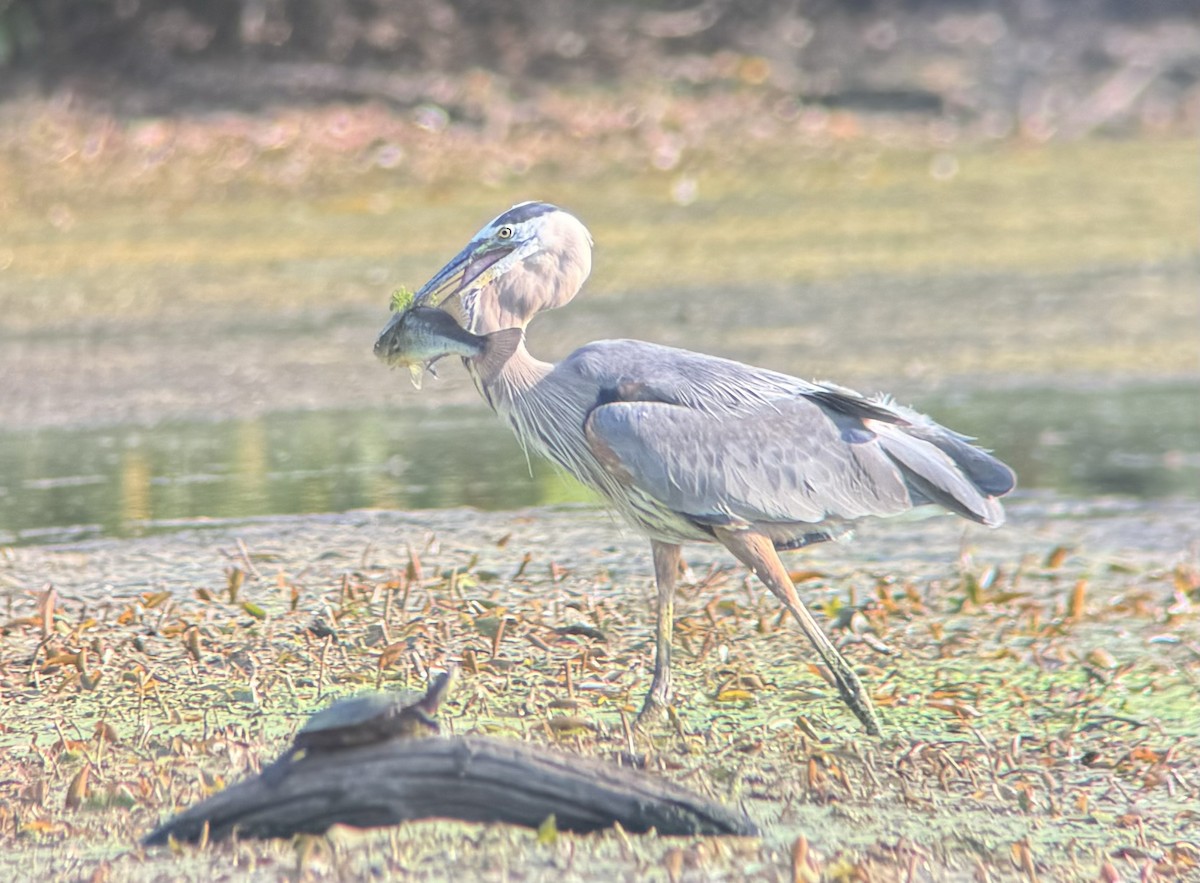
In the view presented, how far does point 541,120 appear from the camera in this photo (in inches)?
561

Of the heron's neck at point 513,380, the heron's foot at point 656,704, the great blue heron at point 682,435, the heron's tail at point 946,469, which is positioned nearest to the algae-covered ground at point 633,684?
the heron's foot at point 656,704

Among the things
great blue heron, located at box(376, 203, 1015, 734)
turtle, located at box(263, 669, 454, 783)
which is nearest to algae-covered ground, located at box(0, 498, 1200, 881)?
turtle, located at box(263, 669, 454, 783)

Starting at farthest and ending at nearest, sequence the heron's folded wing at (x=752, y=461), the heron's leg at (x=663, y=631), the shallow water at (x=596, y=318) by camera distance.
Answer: the shallow water at (x=596, y=318), the heron's leg at (x=663, y=631), the heron's folded wing at (x=752, y=461)

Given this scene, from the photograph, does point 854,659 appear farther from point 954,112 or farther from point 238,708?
point 954,112

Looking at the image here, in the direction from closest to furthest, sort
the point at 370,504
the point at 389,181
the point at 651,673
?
the point at 651,673, the point at 370,504, the point at 389,181

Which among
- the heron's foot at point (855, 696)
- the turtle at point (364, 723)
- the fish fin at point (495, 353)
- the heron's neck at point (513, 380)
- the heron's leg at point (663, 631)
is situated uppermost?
the fish fin at point (495, 353)

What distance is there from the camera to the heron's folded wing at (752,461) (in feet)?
14.9

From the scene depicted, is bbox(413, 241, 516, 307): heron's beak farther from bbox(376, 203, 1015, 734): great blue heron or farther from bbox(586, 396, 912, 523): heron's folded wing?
bbox(586, 396, 912, 523): heron's folded wing

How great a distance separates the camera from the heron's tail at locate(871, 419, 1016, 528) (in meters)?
4.84

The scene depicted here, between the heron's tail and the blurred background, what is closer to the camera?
the heron's tail

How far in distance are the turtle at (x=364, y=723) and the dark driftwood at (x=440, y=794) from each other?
0.02m

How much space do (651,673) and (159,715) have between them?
1256 millimetres

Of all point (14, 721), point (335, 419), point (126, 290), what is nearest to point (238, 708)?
point (14, 721)

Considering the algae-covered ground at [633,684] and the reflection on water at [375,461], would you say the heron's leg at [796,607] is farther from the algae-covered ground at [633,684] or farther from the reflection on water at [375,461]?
the reflection on water at [375,461]
